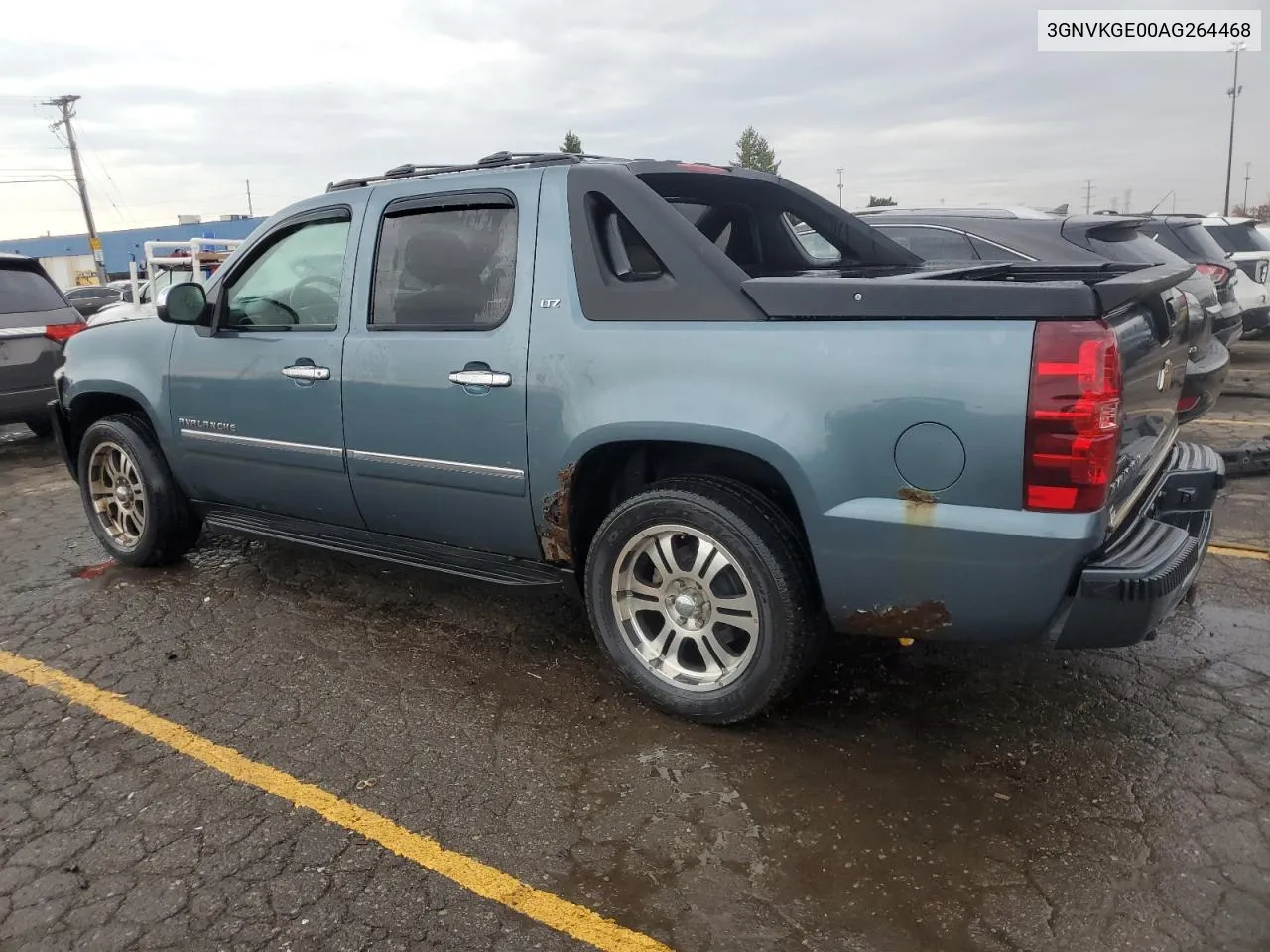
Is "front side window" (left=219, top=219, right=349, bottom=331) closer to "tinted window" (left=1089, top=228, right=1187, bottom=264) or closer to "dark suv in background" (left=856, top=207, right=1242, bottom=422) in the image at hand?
"dark suv in background" (left=856, top=207, right=1242, bottom=422)

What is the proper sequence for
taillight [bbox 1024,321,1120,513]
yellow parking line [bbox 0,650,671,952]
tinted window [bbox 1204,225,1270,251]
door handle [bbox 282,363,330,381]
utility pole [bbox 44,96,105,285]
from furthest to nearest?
utility pole [bbox 44,96,105,285]
tinted window [bbox 1204,225,1270,251]
door handle [bbox 282,363,330,381]
taillight [bbox 1024,321,1120,513]
yellow parking line [bbox 0,650,671,952]

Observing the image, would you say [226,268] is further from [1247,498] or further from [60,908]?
[1247,498]

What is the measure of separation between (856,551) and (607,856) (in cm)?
108

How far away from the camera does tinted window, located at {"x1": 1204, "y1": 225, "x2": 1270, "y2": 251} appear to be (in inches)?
426

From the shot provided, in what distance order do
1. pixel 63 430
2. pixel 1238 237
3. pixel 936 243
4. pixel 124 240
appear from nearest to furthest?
pixel 63 430 → pixel 936 243 → pixel 1238 237 → pixel 124 240

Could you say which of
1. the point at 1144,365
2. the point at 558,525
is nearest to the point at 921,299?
the point at 1144,365

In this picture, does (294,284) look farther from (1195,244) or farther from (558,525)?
(1195,244)

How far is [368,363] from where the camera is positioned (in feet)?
12.1

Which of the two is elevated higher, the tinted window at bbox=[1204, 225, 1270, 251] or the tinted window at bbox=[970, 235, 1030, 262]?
the tinted window at bbox=[970, 235, 1030, 262]

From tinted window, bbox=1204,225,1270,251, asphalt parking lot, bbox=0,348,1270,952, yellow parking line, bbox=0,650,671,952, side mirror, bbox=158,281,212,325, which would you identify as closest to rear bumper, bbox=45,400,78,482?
asphalt parking lot, bbox=0,348,1270,952

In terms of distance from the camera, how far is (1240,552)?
468 cm

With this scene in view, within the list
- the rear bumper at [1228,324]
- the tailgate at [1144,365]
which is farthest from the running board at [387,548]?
the rear bumper at [1228,324]

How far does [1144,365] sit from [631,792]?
1.92 metres

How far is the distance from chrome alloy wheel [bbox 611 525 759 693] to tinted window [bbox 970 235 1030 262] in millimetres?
4078
